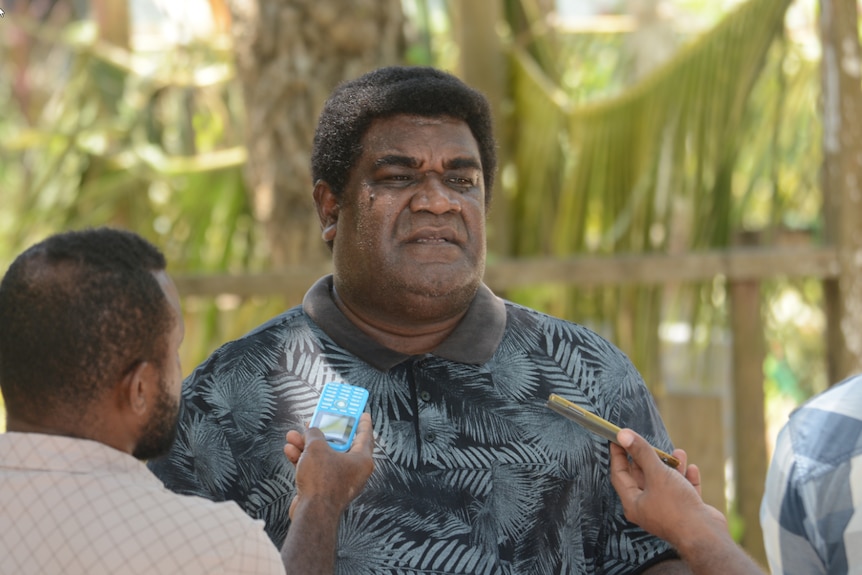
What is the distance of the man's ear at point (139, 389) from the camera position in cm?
177

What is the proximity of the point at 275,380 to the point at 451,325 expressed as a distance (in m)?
0.41

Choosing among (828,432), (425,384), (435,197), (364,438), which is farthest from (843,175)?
(364,438)

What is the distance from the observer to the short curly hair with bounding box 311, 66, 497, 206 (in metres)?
2.50

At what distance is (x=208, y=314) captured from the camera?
17.3ft

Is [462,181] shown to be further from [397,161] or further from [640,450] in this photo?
[640,450]

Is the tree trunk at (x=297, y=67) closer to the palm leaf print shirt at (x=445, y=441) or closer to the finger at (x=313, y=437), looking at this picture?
the palm leaf print shirt at (x=445, y=441)

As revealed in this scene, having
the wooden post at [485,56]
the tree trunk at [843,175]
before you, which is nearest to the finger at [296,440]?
the tree trunk at [843,175]

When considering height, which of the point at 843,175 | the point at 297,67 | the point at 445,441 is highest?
the point at 297,67

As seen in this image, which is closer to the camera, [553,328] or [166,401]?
[166,401]

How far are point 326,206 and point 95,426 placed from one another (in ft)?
3.32

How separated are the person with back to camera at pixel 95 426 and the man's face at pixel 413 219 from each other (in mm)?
695

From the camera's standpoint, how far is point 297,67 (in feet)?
14.5

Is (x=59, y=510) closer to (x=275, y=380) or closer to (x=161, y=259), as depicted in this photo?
(x=161, y=259)

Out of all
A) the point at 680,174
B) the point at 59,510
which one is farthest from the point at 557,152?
the point at 59,510
